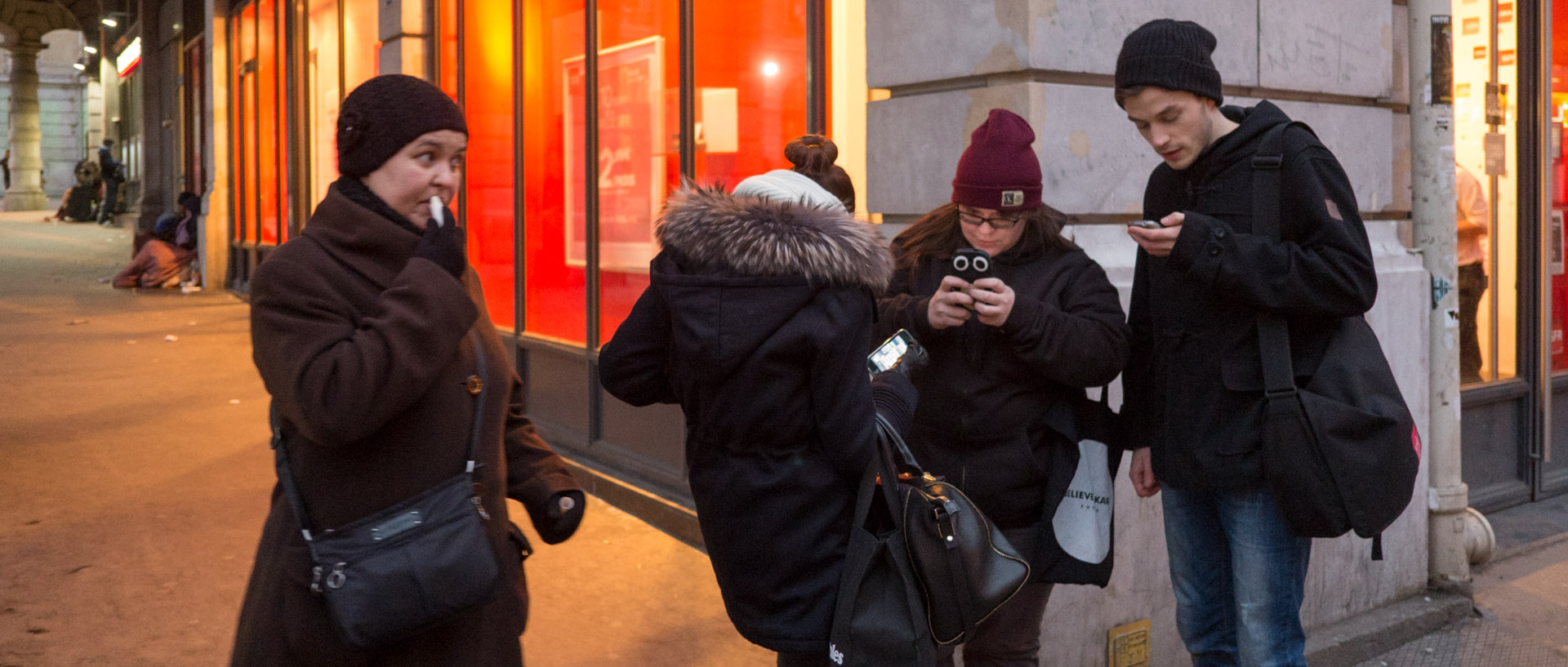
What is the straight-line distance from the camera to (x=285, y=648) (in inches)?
85.4

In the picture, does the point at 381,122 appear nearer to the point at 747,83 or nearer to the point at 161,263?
the point at 747,83

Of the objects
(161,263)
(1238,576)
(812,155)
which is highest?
(812,155)

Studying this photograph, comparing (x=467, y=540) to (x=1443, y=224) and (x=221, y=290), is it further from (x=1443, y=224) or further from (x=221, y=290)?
(x=221, y=290)

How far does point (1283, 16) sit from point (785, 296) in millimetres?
2985

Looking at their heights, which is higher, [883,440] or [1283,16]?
[1283,16]

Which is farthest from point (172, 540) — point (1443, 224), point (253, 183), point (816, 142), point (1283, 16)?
point (253, 183)

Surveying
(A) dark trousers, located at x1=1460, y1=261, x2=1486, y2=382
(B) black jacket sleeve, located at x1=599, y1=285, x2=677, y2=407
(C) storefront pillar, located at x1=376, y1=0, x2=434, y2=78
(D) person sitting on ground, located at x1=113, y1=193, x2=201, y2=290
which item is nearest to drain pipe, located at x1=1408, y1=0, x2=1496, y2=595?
(A) dark trousers, located at x1=1460, y1=261, x2=1486, y2=382

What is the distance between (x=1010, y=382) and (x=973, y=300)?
30cm

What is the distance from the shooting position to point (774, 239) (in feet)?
7.37

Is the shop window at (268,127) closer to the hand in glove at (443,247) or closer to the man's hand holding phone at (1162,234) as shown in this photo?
the hand in glove at (443,247)

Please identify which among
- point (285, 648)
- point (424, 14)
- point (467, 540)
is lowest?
point (285, 648)

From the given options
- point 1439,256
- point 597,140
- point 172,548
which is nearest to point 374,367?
point 172,548

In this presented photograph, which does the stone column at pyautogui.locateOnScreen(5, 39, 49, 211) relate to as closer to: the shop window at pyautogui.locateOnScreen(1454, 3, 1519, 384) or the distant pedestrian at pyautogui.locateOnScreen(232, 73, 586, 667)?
the shop window at pyautogui.locateOnScreen(1454, 3, 1519, 384)

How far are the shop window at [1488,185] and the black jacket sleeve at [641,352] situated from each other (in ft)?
17.3
